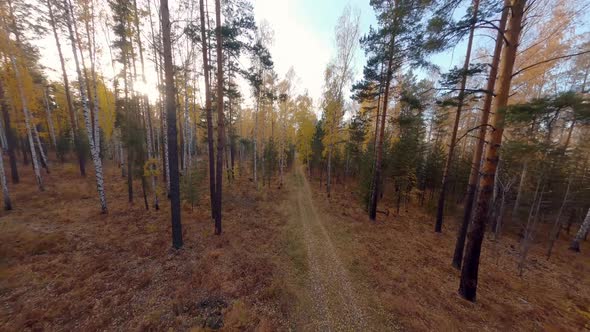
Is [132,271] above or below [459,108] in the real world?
below

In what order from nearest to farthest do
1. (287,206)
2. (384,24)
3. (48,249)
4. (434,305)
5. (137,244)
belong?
(434,305) < (48,249) < (137,244) < (384,24) < (287,206)

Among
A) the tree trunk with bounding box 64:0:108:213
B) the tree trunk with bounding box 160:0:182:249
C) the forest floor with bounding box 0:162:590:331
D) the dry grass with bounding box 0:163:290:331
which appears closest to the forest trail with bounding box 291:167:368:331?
the forest floor with bounding box 0:162:590:331

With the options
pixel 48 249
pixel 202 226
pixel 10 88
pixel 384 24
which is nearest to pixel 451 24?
pixel 384 24

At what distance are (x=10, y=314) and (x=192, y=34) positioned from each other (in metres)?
9.82

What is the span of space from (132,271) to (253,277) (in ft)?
12.6

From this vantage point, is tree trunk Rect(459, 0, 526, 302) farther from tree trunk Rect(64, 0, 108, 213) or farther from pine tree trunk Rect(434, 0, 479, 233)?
tree trunk Rect(64, 0, 108, 213)

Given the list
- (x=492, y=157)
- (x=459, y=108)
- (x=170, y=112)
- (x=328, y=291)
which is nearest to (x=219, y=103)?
(x=170, y=112)

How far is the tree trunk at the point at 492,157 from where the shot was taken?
14.6 feet

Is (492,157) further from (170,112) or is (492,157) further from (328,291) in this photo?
(170,112)

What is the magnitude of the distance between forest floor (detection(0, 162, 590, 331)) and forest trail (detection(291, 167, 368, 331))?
36 millimetres

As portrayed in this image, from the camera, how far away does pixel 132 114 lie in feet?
36.0

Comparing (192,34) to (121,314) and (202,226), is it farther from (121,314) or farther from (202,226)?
(121,314)

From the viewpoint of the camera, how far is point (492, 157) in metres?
4.87

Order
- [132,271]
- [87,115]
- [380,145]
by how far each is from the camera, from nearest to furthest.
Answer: [132,271], [87,115], [380,145]
